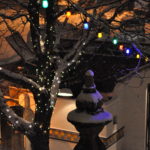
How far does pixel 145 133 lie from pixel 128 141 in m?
0.66

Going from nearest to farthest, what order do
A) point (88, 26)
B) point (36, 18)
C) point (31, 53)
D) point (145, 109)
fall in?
point (36, 18) → point (88, 26) → point (31, 53) → point (145, 109)

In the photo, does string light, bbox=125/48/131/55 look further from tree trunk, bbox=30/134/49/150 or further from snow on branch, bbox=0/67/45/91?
tree trunk, bbox=30/134/49/150

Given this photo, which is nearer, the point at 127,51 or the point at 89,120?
the point at 89,120

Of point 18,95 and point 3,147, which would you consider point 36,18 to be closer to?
point 18,95

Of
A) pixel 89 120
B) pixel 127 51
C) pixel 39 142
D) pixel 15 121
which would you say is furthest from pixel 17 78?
pixel 89 120

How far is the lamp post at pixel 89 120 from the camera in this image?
2.96 m

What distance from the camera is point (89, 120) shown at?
2.95 meters

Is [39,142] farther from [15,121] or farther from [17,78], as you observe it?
[17,78]

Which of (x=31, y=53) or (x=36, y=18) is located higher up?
(x=36, y=18)

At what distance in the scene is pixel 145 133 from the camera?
11211 millimetres

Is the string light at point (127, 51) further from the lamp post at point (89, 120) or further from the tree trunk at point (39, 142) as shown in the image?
the lamp post at point (89, 120)

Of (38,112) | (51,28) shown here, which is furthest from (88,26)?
(38,112)

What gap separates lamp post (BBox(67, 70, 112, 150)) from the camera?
2.96 meters

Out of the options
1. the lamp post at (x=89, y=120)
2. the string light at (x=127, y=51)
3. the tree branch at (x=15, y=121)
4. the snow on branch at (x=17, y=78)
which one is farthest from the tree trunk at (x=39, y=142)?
A: the lamp post at (x=89, y=120)
